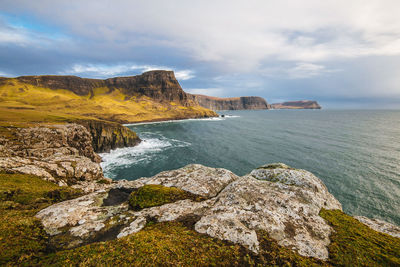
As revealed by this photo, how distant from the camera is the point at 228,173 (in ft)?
45.8

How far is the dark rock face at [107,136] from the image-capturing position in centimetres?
5491

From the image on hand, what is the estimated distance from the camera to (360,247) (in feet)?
19.5

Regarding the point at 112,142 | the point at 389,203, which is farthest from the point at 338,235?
the point at 112,142

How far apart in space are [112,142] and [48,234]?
59357 millimetres

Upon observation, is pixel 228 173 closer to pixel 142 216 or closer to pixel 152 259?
pixel 142 216

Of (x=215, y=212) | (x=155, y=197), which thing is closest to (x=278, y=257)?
(x=215, y=212)

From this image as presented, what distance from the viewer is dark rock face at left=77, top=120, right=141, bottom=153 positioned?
5491 cm

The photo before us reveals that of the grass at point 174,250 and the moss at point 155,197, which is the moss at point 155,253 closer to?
the grass at point 174,250

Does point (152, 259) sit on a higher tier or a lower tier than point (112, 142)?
higher

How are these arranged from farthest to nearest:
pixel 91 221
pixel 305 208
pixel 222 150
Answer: pixel 222 150 → pixel 305 208 → pixel 91 221

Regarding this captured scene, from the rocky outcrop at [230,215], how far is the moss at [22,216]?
0.51 m

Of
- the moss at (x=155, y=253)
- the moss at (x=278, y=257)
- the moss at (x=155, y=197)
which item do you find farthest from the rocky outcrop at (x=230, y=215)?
the moss at (x=155, y=253)

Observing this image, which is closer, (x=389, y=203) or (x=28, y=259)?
(x=28, y=259)

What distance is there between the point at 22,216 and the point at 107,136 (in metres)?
57.3
